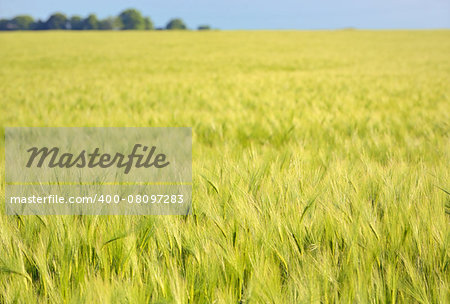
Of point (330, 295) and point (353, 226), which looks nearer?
point (330, 295)

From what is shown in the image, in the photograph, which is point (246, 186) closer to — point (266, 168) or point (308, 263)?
point (266, 168)

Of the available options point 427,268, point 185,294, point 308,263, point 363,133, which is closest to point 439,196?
point 427,268

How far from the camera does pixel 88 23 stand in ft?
231

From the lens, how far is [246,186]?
53.5 inches

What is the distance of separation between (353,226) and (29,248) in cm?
105

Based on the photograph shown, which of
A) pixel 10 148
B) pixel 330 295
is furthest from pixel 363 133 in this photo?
pixel 10 148

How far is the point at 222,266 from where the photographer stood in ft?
2.99

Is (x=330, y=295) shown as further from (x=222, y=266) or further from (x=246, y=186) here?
(x=246, y=186)

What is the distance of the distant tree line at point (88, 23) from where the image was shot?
71188 millimetres

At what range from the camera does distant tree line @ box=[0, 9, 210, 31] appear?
7119cm

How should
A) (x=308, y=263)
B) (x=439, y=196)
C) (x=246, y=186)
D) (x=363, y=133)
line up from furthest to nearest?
1. (x=363, y=133)
2. (x=246, y=186)
3. (x=439, y=196)
4. (x=308, y=263)

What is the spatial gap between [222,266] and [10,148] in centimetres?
218

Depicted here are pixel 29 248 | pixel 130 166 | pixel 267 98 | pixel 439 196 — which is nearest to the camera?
pixel 29 248

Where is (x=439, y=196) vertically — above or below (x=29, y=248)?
above
